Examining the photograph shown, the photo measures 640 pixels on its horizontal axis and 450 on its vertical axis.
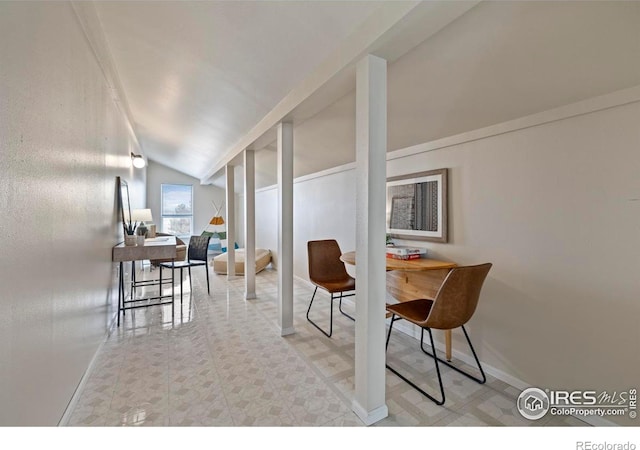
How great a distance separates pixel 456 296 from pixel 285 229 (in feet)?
5.50

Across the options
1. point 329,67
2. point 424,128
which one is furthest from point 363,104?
point 424,128

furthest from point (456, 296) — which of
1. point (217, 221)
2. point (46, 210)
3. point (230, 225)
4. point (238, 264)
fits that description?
point (217, 221)

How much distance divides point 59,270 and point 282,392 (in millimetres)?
1539

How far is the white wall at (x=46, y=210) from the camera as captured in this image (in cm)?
108

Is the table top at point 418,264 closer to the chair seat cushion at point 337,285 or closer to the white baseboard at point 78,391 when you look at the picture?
the chair seat cushion at point 337,285

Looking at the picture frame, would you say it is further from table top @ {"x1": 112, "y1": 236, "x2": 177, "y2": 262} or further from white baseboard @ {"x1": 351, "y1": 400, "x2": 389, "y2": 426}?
table top @ {"x1": 112, "y1": 236, "x2": 177, "y2": 262}

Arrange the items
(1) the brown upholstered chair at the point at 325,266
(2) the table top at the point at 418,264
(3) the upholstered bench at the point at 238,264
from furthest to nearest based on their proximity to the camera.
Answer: (3) the upholstered bench at the point at 238,264 < (1) the brown upholstered chair at the point at 325,266 < (2) the table top at the point at 418,264

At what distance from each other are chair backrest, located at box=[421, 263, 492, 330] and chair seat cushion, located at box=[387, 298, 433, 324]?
0.44 feet

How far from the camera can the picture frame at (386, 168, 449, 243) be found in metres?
2.49

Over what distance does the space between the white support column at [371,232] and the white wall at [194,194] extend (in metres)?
7.58

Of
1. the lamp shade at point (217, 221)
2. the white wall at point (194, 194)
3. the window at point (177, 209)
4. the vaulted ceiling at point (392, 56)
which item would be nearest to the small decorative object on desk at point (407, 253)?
the vaulted ceiling at point (392, 56)

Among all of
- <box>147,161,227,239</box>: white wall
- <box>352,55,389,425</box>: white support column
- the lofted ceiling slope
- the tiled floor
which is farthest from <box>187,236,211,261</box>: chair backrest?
<box>147,161,227,239</box>: white wall

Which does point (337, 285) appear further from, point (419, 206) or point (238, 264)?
point (238, 264)
